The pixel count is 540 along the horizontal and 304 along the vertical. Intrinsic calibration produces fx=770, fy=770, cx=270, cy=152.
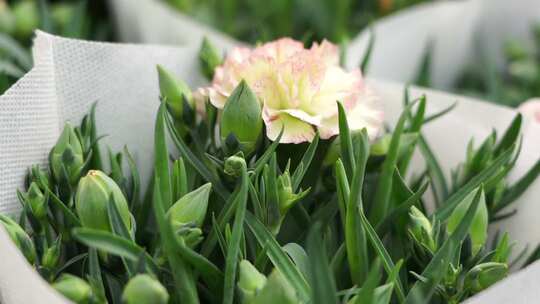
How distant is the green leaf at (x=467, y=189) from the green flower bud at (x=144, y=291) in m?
0.17

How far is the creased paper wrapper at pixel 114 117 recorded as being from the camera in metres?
0.36

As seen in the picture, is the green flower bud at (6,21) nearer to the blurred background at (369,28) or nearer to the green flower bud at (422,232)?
the blurred background at (369,28)

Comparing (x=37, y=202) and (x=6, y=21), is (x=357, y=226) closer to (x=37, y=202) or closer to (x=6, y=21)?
(x=37, y=202)

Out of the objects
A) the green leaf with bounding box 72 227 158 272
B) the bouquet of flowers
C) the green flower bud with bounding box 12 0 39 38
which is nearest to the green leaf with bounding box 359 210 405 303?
the bouquet of flowers

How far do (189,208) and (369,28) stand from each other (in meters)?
0.39

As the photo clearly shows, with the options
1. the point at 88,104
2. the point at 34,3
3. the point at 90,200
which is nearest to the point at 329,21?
the point at 34,3

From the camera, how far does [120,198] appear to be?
38cm

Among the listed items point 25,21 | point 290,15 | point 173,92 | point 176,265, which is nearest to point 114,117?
point 173,92

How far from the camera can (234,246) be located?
0.35 meters

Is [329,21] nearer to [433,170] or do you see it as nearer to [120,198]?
[433,170]

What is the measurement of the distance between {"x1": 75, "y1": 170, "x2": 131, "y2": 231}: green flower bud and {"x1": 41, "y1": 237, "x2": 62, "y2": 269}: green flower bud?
0.9 inches

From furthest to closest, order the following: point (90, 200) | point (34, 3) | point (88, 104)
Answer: point (34, 3) → point (88, 104) → point (90, 200)

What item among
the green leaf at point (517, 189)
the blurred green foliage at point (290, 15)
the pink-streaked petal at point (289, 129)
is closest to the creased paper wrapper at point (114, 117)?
the green leaf at point (517, 189)

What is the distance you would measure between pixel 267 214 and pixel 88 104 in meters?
0.15
